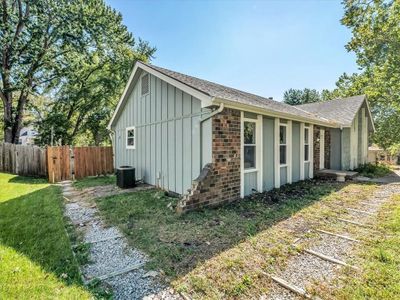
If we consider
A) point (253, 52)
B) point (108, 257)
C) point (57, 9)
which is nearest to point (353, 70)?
point (253, 52)

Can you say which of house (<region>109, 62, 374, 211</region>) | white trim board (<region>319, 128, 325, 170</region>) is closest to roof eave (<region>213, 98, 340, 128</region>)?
house (<region>109, 62, 374, 211</region>)

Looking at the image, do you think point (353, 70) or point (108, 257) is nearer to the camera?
point (108, 257)

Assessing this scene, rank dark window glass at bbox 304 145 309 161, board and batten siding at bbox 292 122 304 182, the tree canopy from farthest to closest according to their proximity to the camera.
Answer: dark window glass at bbox 304 145 309 161, board and batten siding at bbox 292 122 304 182, the tree canopy

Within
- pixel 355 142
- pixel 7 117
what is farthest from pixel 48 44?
pixel 355 142

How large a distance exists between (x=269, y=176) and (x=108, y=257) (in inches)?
215

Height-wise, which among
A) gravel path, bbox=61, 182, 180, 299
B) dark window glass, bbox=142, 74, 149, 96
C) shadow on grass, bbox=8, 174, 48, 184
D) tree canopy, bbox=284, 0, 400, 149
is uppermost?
tree canopy, bbox=284, 0, 400, 149

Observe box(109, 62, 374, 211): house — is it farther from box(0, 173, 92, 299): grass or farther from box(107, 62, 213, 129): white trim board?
box(0, 173, 92, 299): grass

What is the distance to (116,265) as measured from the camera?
3.18 m

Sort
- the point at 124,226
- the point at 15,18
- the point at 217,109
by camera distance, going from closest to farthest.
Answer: the point at 124,226 < the point at 217,109 < the point at 15,18

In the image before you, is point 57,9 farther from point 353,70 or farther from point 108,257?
point 353,70

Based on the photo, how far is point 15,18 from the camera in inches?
586

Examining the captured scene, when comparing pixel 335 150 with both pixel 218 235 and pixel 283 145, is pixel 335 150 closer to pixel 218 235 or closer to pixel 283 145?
pixel 283 145

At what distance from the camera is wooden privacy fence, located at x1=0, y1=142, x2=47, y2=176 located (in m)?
11.0

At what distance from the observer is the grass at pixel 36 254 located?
103 inches
